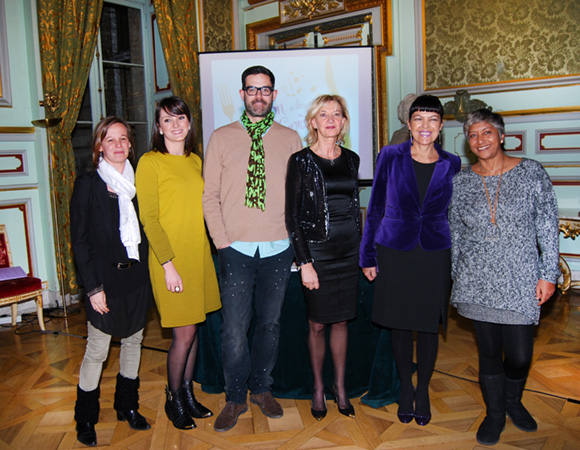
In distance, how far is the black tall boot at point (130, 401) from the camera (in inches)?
87.9

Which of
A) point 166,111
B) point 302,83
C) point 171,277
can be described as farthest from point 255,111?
point 302,83

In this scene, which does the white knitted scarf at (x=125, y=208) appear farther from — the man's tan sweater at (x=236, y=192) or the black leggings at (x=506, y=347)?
the black leggings at (x=506, y=347)

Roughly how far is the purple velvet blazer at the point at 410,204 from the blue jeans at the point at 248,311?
46 cm

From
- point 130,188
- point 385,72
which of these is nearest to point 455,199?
point 130,188

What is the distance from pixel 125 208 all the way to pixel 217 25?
3975 mm

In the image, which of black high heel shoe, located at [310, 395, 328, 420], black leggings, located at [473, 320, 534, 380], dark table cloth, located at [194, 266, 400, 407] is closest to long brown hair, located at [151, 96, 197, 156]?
dark table cloth, located at [194, 266, 400, 407]

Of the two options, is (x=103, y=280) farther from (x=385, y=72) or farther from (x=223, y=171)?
(x=385, y=72)

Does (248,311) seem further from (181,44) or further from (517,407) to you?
(181,44)

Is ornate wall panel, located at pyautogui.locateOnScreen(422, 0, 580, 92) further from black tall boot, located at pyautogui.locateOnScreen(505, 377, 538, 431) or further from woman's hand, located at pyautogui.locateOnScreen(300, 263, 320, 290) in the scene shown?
woman's hand, located at pyautogui.locateOnScreen(300, 263, 320, 290)

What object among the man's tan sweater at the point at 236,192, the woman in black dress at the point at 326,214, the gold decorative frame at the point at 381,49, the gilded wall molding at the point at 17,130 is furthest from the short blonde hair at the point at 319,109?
the gilded wall molding at the point at 17,130

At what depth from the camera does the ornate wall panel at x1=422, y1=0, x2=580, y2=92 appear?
4.02 m

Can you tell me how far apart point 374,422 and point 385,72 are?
3.48m

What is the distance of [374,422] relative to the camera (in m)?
2.28

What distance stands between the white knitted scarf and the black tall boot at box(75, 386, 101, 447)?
0.62 m
